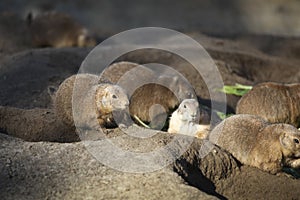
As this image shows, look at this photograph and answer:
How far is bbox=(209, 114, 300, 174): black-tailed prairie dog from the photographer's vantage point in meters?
5.16

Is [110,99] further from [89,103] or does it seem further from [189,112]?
[189,112]

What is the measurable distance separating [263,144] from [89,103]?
5.66 ft

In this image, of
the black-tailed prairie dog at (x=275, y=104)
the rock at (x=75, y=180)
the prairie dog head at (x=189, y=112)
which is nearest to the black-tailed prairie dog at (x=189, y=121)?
the prairie dog head at (x=189, y=112)

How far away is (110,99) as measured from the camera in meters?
5.91

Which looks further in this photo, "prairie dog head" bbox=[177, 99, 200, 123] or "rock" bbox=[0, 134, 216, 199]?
"prairie dog head" bbox=[177, 99, 200, 123]

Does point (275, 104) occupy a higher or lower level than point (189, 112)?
lower

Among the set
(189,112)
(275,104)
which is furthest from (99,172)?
(275,104)

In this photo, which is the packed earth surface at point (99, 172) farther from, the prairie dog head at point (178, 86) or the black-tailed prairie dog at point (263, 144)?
the prairie dog head at point (178, 86)

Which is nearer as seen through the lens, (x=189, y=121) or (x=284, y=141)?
(x=284, y=141)

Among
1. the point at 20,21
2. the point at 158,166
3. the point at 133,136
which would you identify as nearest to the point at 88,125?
the point at 133,136

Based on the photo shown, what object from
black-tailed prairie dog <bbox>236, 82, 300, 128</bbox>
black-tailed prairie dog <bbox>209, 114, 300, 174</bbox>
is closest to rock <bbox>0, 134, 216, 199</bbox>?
black-tailed prairie dog <bbox>209, 114, 300, 174</bbox>

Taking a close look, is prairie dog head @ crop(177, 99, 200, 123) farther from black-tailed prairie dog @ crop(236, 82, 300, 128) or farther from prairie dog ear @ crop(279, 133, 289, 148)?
prairie dog ear @ crop(279, 133, 289, 148)

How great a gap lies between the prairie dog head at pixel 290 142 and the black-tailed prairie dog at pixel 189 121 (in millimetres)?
1034

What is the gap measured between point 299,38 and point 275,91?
21.0 ft
